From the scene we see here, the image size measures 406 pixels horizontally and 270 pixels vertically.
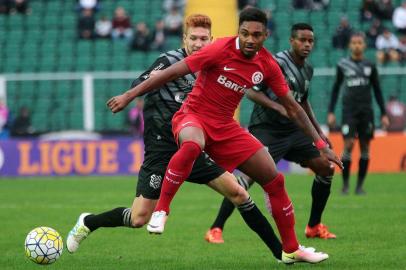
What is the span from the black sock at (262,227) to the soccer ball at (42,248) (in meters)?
1.65

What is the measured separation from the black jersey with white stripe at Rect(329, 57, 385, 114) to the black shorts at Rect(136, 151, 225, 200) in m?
6.69

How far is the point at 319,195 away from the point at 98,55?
16.2 m

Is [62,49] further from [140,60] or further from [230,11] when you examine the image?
[230,11]

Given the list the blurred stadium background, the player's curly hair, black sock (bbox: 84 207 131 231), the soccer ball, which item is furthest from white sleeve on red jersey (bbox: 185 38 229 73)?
the blurred stadium background

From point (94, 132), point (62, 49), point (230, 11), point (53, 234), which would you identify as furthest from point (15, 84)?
point (53, 234)

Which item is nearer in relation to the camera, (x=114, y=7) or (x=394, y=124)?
(x=394, y=124)

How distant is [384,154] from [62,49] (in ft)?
32.4

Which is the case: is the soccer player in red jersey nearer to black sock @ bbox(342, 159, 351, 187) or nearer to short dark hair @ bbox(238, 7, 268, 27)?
short dark hair @ bbox(238, 7, 268, 27)

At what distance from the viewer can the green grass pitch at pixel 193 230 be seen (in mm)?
8398

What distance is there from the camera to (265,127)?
395 inches

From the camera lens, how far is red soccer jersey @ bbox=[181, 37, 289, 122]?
763cm

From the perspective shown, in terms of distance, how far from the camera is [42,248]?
311 inches

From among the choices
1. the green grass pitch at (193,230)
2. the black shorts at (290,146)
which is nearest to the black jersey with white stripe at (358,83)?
the green grass pitch at (193,230)

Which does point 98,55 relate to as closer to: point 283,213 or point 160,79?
point 283,213
